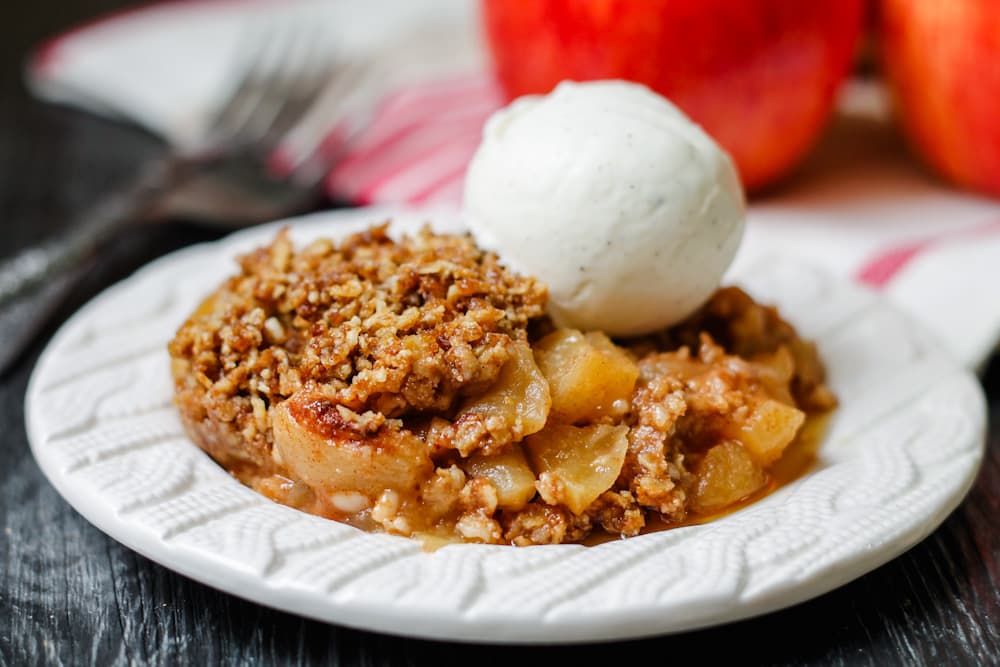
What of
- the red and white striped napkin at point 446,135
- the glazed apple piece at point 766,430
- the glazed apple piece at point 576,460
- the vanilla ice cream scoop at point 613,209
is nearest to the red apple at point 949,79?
the red and white striped napkin at point 446,135

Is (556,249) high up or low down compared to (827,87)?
up

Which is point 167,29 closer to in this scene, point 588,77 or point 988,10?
point 588,77

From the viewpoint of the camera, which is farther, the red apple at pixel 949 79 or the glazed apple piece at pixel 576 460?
the red apple at pixel 949 79

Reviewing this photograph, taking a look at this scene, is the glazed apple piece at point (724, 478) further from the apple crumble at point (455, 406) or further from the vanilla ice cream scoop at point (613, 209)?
the vanilla ice cream scoop at point (613, 209)

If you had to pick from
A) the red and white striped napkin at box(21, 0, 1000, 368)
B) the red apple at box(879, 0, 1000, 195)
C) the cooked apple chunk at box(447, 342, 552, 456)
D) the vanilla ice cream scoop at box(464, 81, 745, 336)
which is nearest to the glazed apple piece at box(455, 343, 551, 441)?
the cooked apple chunk at box(447, 342, 552, 456)

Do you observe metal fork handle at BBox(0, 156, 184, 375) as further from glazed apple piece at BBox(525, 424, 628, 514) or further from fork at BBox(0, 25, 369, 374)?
glazed apple piece at BBox(525, 424, 628, 514)

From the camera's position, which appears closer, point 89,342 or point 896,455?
point 896,455

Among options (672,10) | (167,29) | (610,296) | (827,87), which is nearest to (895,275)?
(827,87)

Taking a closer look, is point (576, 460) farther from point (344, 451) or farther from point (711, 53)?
point (711, 53)
